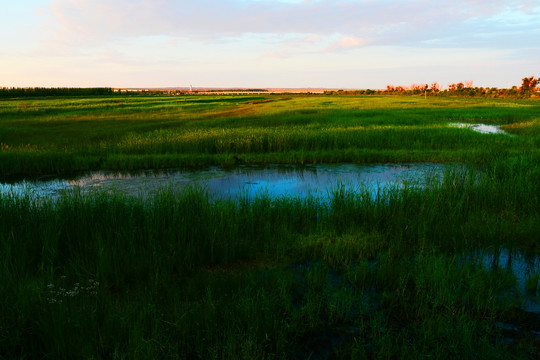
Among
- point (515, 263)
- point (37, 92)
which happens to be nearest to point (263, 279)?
point (515, 263)

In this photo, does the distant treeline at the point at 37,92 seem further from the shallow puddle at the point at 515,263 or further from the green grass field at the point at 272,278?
the shallow puddle at the point at 515,263

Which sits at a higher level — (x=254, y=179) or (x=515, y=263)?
(x=254, y=179)

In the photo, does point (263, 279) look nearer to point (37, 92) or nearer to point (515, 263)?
point (515, 263)

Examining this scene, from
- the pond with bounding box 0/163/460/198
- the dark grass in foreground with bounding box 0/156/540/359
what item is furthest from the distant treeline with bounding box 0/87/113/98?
the dark grass in foreground with bounding box 0/156/540/359

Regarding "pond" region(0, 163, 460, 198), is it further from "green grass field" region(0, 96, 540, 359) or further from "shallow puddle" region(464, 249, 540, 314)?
"shallow puddle" region(464, 249, 540, 314)

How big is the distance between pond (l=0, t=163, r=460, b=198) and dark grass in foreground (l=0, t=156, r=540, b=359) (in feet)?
9.03

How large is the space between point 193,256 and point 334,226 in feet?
8.43

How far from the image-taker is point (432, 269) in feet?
14.9

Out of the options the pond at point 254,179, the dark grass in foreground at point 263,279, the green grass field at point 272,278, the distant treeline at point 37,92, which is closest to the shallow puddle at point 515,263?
the green grass field at point 272,278

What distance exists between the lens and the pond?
31.9 feet

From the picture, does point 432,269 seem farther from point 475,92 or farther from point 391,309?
point 475,92

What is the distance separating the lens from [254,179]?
11172 millimetres

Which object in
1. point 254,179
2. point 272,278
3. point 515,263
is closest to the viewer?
point 272,278

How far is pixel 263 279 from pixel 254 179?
678 cm
